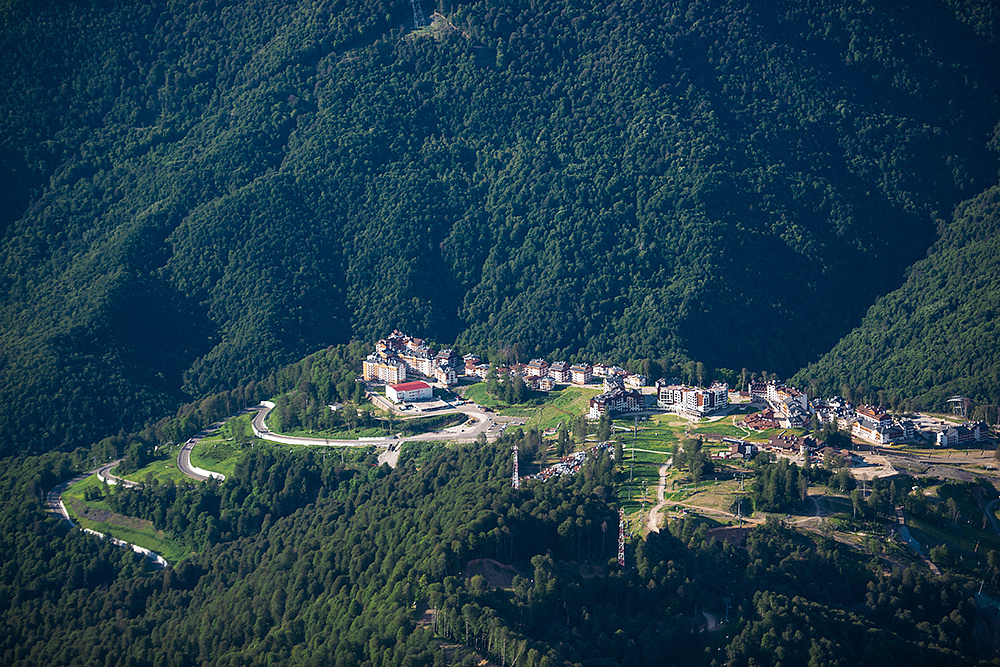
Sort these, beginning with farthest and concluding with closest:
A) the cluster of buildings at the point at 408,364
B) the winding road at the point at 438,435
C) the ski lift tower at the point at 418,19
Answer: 1. the ski lift tower at the point at 418,19
2. the cluster of buildings at the point at 408,364
3. the winding road at the point at 438,435

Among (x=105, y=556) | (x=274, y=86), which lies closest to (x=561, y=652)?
(x=105, y=556)

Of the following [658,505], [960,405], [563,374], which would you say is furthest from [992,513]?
[563,374]

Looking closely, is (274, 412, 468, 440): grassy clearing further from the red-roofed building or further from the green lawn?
the green lawn

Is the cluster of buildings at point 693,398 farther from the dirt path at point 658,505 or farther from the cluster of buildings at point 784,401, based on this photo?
the dirt path at point 658,505

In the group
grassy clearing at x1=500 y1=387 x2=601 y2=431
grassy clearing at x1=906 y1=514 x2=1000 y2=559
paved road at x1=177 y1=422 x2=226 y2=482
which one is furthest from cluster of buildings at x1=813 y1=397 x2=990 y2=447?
paved road at x1=177 y1=422 x2=226 y2=482

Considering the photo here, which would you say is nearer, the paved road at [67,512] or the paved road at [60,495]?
the paved road at [67,512]

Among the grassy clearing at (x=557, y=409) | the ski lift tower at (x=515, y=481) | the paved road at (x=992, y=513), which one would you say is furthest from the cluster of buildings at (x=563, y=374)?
the paved road at (x=992, y=513)

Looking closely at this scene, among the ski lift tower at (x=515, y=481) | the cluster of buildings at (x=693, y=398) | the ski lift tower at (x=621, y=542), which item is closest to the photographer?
the ski lift tower at (x=621, y=542)
